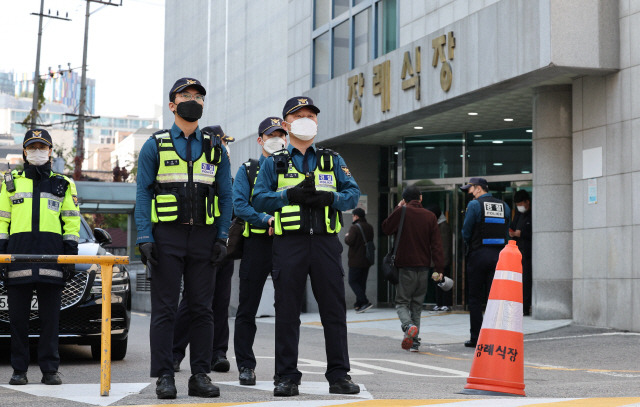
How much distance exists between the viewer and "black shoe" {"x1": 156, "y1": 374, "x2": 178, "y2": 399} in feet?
21.0

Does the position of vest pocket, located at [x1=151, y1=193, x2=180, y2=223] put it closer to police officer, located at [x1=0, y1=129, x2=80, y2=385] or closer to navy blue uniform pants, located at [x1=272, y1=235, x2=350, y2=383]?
navy blue uniform pants, located at [x1=272, y1=235, x2=350, y2=383]

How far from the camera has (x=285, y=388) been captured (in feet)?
21.8

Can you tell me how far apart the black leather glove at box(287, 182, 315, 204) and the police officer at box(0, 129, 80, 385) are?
2.31 m

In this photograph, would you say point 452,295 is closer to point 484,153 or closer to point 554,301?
point 484,153

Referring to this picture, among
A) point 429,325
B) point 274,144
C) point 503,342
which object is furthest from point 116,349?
point 429,325

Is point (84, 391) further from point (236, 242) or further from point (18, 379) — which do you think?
point (236, 242)

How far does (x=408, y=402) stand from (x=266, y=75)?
21.8 meters

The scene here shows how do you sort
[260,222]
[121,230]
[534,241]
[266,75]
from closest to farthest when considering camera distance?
[260,222] < [534,241] < [266,75] < [121,230]

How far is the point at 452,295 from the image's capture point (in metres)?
19.0

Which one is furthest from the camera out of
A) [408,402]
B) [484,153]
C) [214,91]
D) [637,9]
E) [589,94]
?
[214,91]

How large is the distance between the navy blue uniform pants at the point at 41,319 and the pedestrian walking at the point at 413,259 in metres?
4.76

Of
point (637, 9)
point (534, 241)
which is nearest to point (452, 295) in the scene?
point (534, 241)

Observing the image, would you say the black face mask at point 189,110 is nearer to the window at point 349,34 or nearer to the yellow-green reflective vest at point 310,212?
the yellow-green reflective vest at point 310,212

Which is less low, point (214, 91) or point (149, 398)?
point (214, 91)
